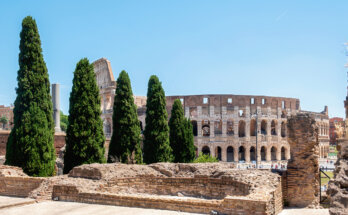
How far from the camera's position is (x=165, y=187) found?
505 inches

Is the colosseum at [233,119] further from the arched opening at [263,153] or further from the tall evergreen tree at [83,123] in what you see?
the tall evergreen tree at [83,123]

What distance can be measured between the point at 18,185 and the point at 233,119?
3499cm

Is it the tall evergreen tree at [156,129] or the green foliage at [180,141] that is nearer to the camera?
the tall evergreen tree at [156,129]

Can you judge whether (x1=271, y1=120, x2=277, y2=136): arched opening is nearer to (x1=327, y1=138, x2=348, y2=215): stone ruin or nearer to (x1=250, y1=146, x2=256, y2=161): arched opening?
(x1=250, y1=146, x2=256, y2=161): arched opening

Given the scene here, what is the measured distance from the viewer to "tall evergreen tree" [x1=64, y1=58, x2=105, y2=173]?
51.1 feet

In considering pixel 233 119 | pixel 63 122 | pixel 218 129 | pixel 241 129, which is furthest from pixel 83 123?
pixel 63 122

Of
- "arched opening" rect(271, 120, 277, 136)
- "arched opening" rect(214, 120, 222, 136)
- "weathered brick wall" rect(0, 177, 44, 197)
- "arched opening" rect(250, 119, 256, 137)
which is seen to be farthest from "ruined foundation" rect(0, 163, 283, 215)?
"arched opening" rect(271, 120, 277, 136)

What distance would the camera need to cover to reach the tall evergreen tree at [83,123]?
15578 mm

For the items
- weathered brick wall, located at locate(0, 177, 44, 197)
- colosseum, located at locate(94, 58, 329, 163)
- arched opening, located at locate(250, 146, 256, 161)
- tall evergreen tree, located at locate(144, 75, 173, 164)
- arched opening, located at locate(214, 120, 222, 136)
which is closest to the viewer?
weathered brick wall, located at locate(0, 177, 44, 197)

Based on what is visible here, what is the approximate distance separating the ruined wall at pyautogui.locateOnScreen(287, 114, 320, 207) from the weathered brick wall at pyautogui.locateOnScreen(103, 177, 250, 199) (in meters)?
2.00

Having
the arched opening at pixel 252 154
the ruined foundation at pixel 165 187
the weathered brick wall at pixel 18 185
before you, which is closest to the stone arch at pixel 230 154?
the arched opening at pixel 252 154

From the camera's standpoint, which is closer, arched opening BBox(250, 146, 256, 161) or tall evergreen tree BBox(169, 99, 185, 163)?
tall evergreen tree BBox(169, 99, 185, 163)

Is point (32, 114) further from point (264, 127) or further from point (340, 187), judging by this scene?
point (264, 127)

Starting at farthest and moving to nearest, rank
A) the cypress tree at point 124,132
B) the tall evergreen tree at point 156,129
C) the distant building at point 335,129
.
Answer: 1. the tall evergreen tree at point 156,129
2. the cypress tree at point 124,132
3. the distant building at point 335,129
